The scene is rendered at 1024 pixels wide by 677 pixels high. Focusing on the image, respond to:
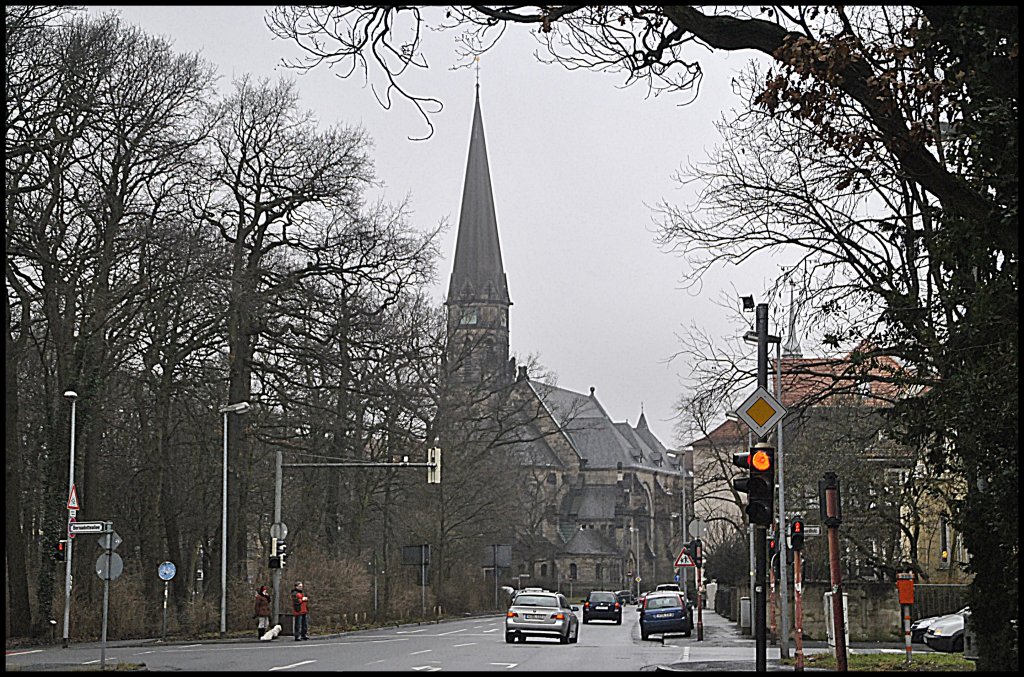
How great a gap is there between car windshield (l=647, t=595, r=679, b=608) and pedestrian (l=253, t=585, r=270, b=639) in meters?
12.0

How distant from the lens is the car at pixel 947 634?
32.8 metres

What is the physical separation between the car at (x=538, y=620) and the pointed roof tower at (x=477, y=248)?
208 ft

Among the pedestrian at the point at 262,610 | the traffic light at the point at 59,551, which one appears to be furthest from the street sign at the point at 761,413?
the pedestrian at the point at 262,610

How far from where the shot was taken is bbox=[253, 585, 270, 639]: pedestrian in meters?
39.5

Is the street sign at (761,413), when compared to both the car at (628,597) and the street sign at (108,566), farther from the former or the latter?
the car at (628,597)

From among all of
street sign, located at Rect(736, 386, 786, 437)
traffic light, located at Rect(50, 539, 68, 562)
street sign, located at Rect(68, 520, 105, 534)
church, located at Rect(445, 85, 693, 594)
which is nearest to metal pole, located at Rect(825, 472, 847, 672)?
street sign, located at Rect(736, 386, 786, 437)

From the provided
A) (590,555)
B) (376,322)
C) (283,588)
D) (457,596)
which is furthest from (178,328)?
(590,555)

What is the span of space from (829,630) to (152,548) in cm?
2085

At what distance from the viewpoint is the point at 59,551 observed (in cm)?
3622

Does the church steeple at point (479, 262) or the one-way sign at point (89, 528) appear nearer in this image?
the one-way sign at point (89, 528)

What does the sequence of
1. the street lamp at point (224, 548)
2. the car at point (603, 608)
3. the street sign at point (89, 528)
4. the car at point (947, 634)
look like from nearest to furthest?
1. the street sign at point (89, 528)
2. the car at point (947, 634)
3. the street lamp at point (224, 548)
4. the car at point (603, 608)

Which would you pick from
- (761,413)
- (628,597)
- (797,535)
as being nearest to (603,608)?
(797,535)

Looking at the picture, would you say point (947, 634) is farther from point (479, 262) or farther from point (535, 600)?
point (479, 262)

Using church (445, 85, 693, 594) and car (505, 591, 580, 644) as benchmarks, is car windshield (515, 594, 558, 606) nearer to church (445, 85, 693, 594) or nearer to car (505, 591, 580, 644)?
car (505, 591, 580, 644)
